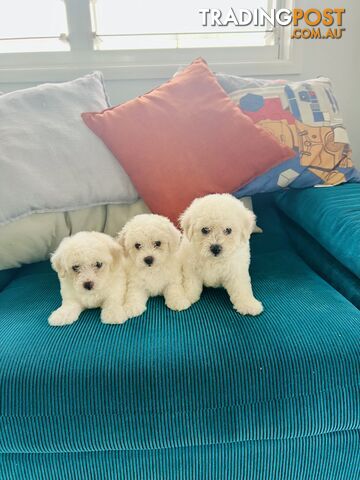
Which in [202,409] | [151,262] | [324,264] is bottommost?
[202,409]

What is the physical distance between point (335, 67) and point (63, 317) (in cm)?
185

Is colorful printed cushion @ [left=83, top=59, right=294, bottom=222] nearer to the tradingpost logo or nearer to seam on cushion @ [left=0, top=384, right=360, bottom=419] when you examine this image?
seam on cushion @ [left=0, top=384, right=360, bottom=419]

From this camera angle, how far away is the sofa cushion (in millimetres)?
913

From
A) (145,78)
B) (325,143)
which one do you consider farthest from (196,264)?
(145,78)

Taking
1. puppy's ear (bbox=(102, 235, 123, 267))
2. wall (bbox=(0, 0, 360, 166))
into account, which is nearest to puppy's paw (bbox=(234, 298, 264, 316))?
puppy's ear (bbox=(102, 235, 123, 267))

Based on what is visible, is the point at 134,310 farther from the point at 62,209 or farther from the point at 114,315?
the point at 62,209

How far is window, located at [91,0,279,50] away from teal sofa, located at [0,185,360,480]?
1.59 meters

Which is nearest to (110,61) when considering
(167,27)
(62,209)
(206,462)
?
(167,27)

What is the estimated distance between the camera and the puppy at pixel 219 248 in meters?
1.12

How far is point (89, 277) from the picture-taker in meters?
1.13

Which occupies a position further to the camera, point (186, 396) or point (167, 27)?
point (167, 27)

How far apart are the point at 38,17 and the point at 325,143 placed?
60.9 inches

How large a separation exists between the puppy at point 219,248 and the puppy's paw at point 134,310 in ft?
0.46

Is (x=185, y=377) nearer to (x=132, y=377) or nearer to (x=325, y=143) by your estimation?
(x=132, y=377)
